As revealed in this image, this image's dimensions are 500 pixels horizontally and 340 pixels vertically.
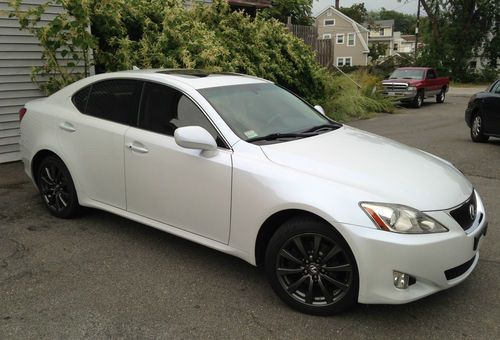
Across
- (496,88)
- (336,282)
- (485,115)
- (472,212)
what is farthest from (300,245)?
(496,88)

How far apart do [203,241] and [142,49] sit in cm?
524

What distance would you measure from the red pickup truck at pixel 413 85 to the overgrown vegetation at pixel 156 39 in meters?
9.51

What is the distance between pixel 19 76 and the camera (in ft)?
25.7

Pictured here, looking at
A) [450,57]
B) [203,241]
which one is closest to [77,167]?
[203,241]

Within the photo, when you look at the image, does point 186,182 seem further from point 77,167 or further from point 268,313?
point 77,167

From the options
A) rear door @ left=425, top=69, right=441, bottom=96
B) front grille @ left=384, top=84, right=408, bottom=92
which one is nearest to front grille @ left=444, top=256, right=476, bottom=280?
front grille @ left=384, top=84, right=408, bottom=92

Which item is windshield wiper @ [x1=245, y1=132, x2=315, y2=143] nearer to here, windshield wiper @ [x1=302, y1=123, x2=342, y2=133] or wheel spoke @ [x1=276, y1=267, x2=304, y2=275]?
windshield wiper @ [x1=302, y1=123, x2=342, y2=133]

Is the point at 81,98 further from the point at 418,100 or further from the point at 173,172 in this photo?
the point at 418,100

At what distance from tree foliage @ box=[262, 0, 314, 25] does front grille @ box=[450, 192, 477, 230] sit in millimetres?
34274

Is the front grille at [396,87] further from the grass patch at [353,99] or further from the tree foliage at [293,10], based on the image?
the tree foliage at [293,10]

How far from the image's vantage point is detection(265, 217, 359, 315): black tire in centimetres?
320

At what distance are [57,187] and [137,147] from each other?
4.59 feet

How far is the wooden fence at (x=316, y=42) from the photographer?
17156 mm

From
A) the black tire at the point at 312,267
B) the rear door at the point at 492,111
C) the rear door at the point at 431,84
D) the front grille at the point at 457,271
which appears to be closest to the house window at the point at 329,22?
the rear door at the point at 431,84
